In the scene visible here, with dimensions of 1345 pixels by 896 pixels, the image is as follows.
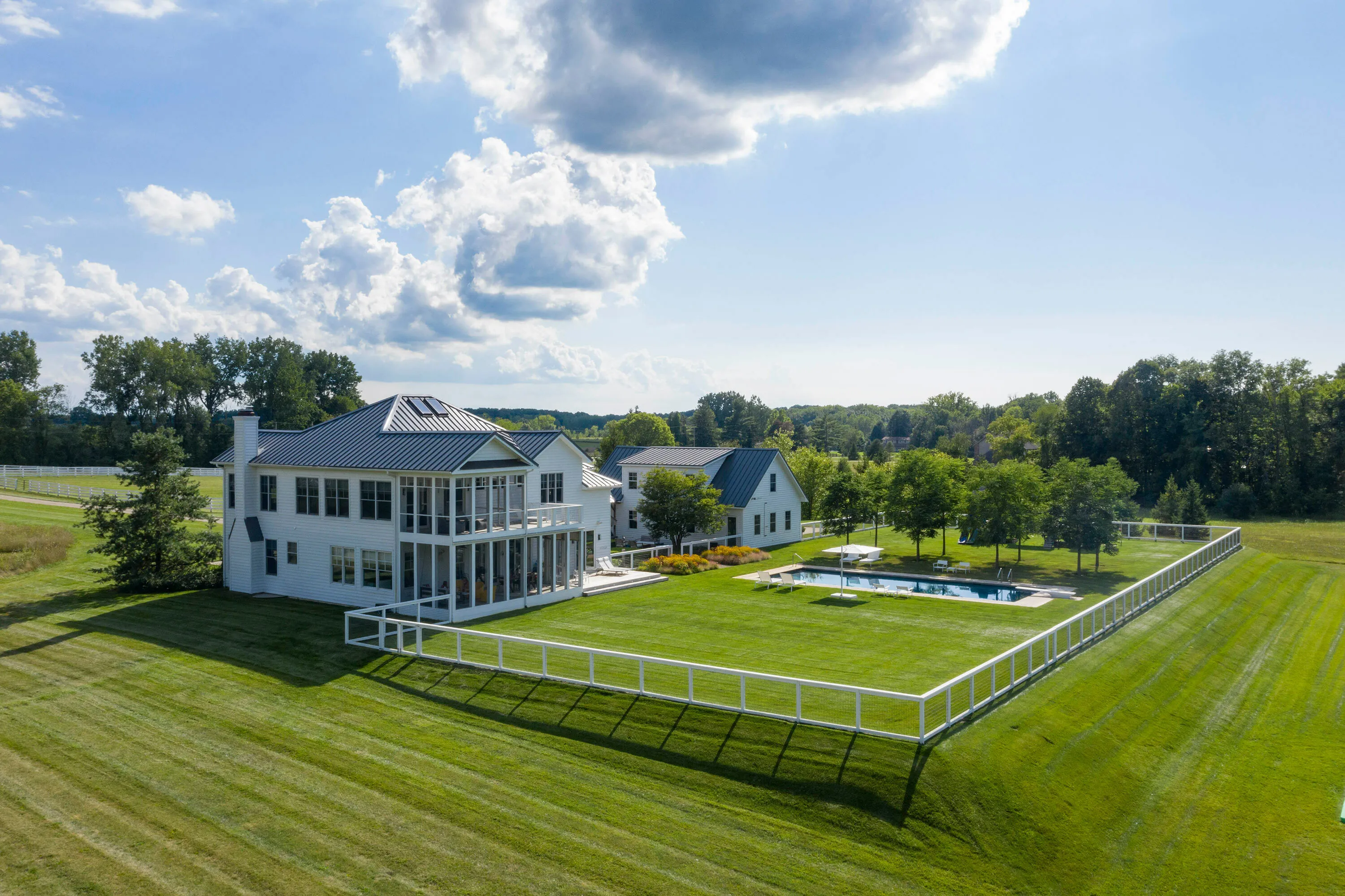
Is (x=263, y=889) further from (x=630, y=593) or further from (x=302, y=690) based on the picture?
(x=630, y=593)

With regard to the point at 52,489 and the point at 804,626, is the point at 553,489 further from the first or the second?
the point at 52,489

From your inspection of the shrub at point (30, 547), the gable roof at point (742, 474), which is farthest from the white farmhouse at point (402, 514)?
the gable roof at point (742, 474)

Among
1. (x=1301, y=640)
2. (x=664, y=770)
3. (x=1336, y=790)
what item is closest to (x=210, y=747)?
(x=664, y=770)

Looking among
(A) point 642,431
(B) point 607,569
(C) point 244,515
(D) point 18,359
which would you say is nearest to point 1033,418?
(A) point 642,431

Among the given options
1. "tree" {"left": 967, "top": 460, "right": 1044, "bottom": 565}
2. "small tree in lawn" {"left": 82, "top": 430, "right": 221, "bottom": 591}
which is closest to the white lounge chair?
"small tree in lawn" {"left": 82, "top": 430, "right": 221, "bottom": 591}

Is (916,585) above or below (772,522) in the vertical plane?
below

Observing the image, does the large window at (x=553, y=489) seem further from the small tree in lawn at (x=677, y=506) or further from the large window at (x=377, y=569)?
the small tree in lawn at (x=677, y=506)
